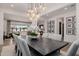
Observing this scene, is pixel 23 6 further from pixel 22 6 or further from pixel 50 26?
pixel 50 26

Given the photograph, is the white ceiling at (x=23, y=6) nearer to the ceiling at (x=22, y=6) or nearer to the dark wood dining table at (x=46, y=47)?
the ceiling at (x=22, y=6)

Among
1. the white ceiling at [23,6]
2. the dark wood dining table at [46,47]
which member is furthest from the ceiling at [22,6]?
the dark wood dining table at [46,47]

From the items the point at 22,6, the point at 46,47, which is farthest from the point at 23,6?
the point at 46,47

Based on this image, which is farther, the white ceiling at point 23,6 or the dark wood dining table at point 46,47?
the white ceiling at point 23,6

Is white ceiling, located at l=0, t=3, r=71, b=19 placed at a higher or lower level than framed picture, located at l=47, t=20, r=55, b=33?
higher

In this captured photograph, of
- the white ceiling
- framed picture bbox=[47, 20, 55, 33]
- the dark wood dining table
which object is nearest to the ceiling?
the white ceiling

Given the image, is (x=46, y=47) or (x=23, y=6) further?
(x=23, y=6)

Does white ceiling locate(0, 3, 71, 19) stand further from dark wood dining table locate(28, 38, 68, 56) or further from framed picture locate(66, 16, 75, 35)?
dark wood dining table locate(28, 38, 68, 56)

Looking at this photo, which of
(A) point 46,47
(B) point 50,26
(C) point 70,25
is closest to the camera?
(A) point 46,47

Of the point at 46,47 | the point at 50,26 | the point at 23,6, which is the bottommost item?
the point at 46,47

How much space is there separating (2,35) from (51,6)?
1217 millimetres

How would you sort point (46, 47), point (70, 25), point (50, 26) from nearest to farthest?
point (46, 47) → point (70, 25) → point (50, 26)

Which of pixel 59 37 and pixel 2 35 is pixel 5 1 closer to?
pixel 2 35

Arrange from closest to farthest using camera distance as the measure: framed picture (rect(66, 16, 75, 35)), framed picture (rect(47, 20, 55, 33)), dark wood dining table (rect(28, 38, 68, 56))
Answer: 1. dark wood dining table (rect(28, 38, 68, 56))
2. framed picture (rect(66, 16, 75, 35))
3. framed picture (rect(47, 20, 55, 33))
